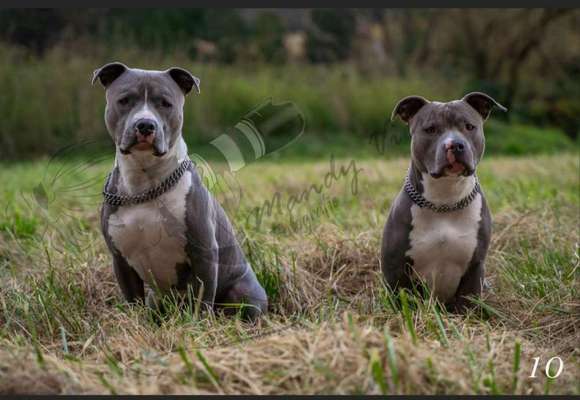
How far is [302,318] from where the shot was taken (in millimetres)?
2943

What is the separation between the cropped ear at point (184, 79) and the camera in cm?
313

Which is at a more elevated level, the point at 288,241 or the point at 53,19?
the point at 53,19

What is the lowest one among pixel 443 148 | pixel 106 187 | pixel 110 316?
pixel 110 316

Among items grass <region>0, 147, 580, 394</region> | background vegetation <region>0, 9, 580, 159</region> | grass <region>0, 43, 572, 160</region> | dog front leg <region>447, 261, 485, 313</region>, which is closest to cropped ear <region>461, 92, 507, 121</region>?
dog front leg <region>447, 261, 485, 313</region>

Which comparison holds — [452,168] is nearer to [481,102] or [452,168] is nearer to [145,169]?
[481,102]

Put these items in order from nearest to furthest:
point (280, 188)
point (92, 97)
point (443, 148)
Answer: point (443, 148) < point (280, 188) < point (92, 97)

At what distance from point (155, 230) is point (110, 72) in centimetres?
70

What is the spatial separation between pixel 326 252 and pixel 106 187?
1347 millimetres

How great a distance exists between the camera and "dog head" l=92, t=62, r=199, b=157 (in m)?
2.89

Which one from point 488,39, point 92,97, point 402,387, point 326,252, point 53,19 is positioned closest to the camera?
point 402,387

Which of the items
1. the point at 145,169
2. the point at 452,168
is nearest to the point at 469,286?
the point at 452,168

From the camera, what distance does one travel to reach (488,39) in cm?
1356

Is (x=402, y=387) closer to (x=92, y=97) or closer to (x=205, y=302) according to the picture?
(x=205, y=302)

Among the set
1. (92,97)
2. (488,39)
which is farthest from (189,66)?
(488,39)
